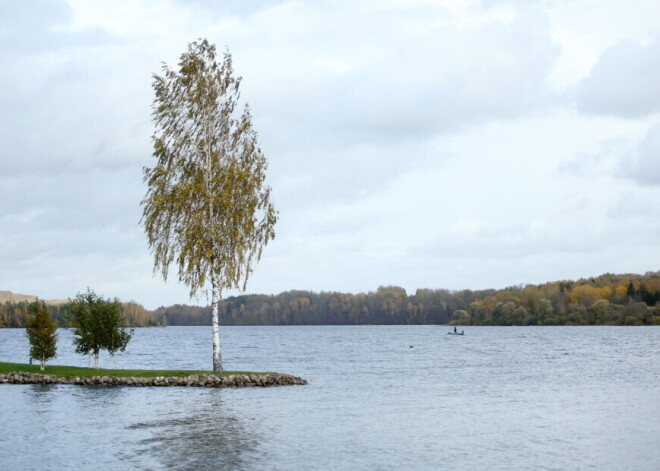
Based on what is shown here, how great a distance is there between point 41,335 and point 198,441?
35756 mm

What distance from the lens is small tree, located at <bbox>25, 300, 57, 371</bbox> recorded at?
60188mm

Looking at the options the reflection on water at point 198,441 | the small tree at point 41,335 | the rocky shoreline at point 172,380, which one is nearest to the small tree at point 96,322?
the small tree at point 41,335

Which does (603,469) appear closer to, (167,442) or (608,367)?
(167,442)

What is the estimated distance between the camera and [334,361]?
3597 inches

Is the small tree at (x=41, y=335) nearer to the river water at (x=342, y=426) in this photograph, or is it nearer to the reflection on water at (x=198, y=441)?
the river water at (x=342, y=426)

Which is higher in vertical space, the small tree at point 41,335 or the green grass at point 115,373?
the small tree at point 41,335

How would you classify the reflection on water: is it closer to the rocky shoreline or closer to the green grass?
the rocky shoreline

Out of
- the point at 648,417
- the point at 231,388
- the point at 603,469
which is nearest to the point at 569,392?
the point at 648,417

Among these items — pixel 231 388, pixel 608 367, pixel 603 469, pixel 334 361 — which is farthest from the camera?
pixel 334 361

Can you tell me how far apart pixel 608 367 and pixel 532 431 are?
51404mm

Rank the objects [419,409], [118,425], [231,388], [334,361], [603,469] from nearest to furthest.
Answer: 1. [603,469]
2. [118,425]
3. [419,409]
4. [231,388]
5. [334,361]

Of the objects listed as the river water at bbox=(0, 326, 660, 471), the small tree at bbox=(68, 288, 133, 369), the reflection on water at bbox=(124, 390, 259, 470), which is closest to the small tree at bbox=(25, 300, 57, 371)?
the small tree at bbox=(68, 288, 133, 369)

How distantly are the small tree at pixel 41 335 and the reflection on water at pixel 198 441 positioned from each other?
26581mm

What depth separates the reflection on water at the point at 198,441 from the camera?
25869mm
